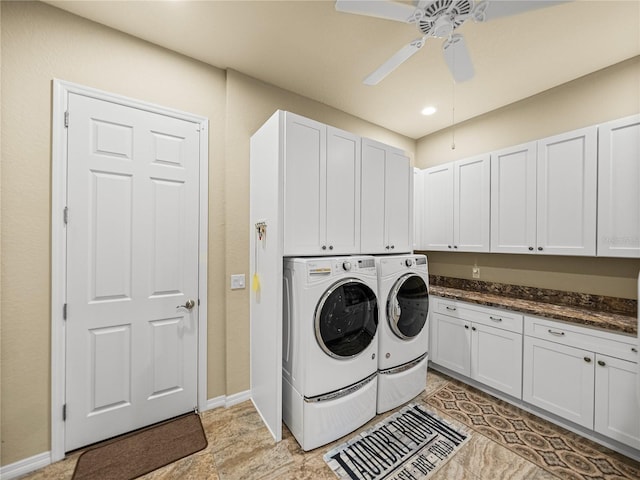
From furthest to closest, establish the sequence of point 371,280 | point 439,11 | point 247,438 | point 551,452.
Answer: point 371,280 < point 247,438 < point 551,452 < point 439,11

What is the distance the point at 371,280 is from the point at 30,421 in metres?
2.33

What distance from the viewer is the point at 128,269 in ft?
6.21

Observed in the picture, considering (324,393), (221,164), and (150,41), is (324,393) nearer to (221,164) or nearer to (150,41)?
(221,164)

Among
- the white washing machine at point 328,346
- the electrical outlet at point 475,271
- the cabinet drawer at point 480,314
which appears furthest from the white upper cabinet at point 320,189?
the electrical outlet at point 475,271

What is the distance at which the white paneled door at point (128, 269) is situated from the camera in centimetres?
174

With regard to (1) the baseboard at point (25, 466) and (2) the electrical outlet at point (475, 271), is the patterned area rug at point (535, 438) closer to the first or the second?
(2) the electrical outlet at point (475, 271)

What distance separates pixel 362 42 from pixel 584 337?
266 cm

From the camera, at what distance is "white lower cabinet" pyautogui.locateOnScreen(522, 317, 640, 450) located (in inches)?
67.2

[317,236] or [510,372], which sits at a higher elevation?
[317,236]

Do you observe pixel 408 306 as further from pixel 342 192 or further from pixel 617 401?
pixel 617 401

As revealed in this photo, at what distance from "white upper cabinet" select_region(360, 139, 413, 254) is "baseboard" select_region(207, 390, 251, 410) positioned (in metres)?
1.64

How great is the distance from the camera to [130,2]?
5.43 feet

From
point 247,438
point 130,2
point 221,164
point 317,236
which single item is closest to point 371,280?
point 317,236

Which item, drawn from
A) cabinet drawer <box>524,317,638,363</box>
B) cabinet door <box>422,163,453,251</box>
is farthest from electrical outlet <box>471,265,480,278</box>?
cabinet drawer <box>524,317,638,363</box>
